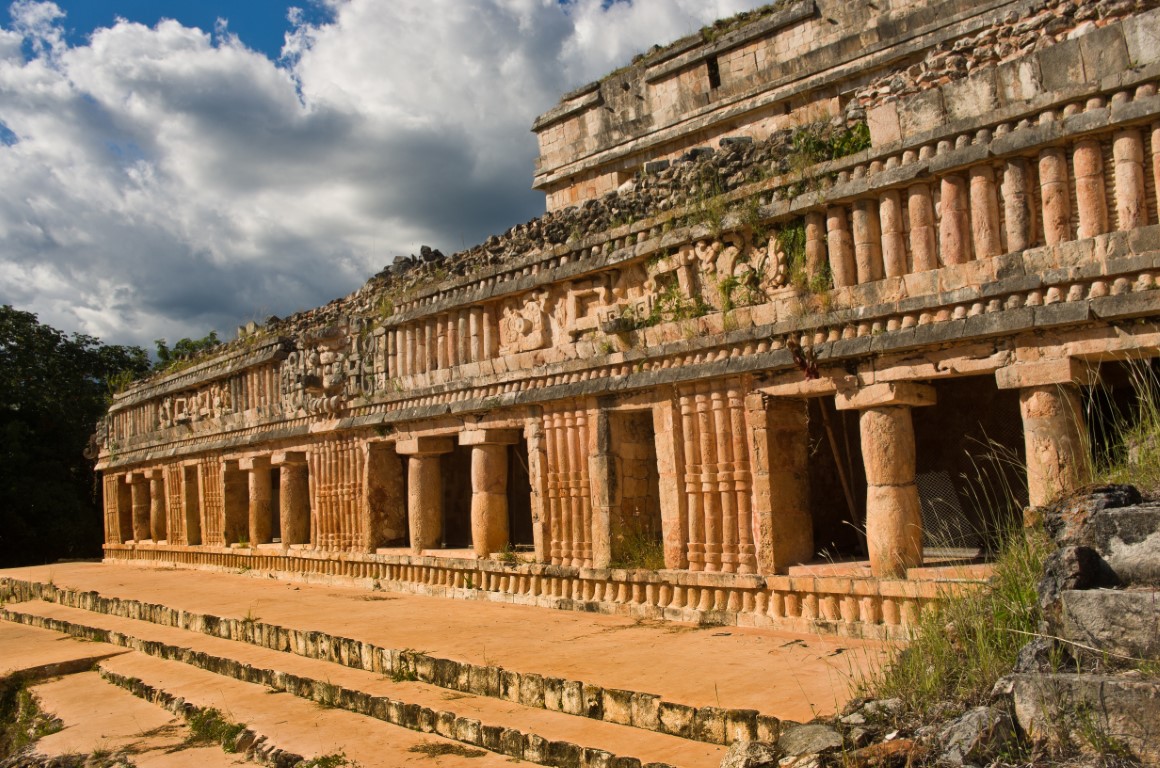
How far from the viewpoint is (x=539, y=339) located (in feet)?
30.5

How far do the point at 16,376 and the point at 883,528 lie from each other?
24.3m

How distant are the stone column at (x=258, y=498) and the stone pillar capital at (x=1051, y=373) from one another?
11527 mm

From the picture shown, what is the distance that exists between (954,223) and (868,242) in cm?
64

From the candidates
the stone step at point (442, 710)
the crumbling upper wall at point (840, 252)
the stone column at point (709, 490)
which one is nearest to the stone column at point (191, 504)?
the crumbling upper wall at point (840, 252)

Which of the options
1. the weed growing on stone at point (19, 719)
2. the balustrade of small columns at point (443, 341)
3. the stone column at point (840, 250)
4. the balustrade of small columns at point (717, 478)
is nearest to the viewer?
the weed growing on stone at point (19, 719)

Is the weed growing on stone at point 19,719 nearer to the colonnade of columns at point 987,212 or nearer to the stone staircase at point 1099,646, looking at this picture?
the stone staircase at point 1099,646

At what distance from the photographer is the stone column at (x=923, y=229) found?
20.6ft

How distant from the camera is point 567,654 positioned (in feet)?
20.4

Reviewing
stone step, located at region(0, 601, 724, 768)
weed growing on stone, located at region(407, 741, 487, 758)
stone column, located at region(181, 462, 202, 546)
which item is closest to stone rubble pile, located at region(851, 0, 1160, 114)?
stone step, located at region(0, 601, 724, 768)

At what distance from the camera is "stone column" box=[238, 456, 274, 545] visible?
47.1 feet

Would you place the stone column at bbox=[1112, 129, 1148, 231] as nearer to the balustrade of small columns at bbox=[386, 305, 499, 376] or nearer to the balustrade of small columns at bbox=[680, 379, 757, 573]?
the balustrade of small columns at bbox=[680, 379, 757, 573]

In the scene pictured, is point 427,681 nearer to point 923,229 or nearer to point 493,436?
point 493,436

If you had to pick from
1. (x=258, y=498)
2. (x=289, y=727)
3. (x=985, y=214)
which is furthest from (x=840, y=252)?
(x=258, y=498)

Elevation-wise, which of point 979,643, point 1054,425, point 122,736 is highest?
point 1054,425
